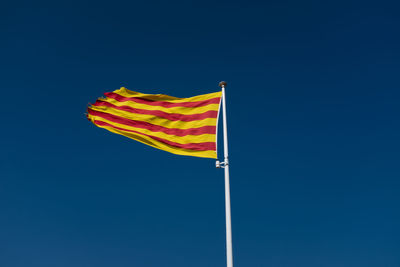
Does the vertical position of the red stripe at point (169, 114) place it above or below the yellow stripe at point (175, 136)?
above

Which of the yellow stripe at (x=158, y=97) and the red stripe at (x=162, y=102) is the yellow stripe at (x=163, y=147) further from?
the yellow stripe at (x=158, y=97)

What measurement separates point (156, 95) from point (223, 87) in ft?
9.95

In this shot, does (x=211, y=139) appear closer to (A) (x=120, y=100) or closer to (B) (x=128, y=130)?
(B) (x=128, y=130)

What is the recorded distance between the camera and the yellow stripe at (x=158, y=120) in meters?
15.1

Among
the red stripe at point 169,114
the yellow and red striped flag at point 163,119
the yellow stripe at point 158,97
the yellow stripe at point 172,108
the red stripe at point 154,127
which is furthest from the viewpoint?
the yellow stripe at point 158,97

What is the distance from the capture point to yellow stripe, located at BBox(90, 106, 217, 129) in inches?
593

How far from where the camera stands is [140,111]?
53.7 ft

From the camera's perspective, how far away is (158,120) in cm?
1602

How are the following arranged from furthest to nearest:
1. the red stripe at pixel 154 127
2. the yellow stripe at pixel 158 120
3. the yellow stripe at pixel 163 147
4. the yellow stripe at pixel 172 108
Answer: the yellow stripe at pixel 172 108 → the yellow stripe at pixel 158 120 → the red stripe at pixel 154 127 → the yellow stripe at pixel 163 147

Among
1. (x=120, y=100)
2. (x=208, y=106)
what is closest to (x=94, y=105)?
(x=120, y=100)

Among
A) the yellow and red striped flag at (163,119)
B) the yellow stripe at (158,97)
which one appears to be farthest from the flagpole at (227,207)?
the yellow stripe at (158,97)

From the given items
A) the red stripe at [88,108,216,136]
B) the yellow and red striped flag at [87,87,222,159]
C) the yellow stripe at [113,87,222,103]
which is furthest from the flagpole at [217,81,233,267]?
the yellow stripe at [113,87,222,103]

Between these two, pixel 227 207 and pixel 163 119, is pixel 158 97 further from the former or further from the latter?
pixel 227 207

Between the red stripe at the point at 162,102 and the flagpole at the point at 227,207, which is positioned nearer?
the flagpole at the point at 227,207
